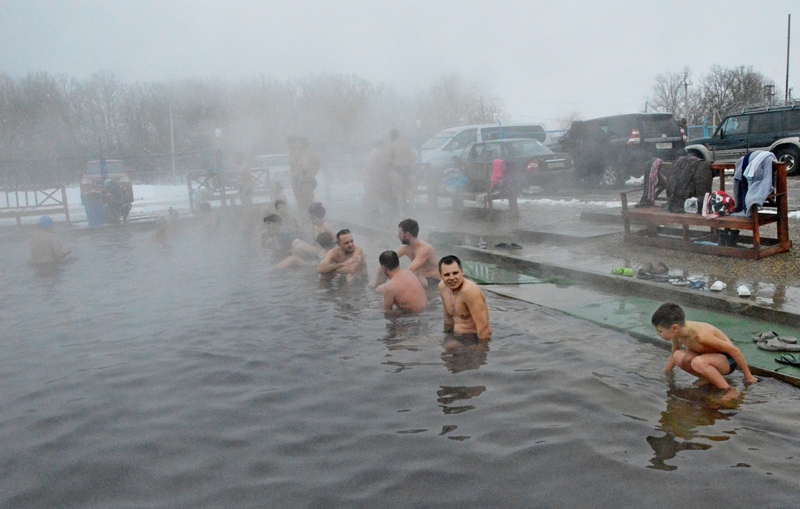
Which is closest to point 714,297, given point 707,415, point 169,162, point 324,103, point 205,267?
point 707,415

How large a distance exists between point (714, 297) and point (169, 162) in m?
34.8

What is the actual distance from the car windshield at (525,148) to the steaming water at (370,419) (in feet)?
30.3

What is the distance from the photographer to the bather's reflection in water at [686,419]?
3.87 meters

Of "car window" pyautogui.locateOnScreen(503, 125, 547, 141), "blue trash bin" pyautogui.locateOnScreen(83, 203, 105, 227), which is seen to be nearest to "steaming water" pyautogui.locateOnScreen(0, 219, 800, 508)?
"blue trash bin" pyautogui.locateOnScreen(83, 203, 105, 227)

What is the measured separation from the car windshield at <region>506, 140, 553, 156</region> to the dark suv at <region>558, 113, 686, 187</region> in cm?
105

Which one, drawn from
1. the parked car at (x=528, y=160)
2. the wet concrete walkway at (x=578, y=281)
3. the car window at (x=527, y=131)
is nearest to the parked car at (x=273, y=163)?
the car window at (x=527, y=131)

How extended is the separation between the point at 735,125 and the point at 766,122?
2.84 feet

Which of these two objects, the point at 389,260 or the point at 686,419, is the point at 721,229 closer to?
the point at 389,260

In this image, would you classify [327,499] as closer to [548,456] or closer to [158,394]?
[548,456]

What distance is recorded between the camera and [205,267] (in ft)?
36.9

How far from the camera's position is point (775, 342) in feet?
16.2

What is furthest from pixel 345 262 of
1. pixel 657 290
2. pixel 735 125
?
pixel 735 125

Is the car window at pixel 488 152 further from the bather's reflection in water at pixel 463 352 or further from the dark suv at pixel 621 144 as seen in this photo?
the bather's reflection in water at pixel 463 352

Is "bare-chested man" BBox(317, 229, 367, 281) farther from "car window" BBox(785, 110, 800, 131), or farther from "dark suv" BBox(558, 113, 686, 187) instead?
"car window" BBox(785, 110, 800, 131)
